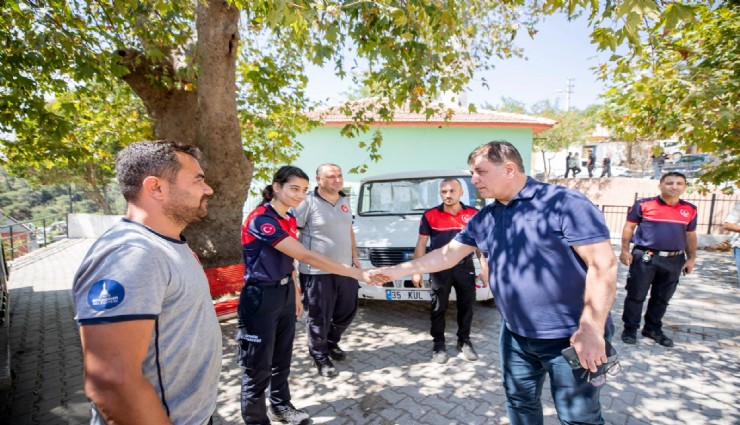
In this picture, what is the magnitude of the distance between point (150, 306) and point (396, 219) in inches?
187

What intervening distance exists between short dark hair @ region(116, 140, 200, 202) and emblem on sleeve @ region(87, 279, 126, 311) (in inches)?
14.9

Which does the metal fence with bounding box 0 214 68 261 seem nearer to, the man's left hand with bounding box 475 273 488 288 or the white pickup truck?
the white pickup truck

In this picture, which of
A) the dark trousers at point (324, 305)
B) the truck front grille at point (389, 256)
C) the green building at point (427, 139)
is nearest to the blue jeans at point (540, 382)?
the dark trousers at point (324, 305)

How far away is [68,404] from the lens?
3521 millimetres

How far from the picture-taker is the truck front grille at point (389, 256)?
193 inches

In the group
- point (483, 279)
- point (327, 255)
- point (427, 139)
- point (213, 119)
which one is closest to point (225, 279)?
point (213, 119)

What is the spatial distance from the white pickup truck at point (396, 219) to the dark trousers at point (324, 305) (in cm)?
92

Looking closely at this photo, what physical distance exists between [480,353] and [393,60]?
12.1 ft

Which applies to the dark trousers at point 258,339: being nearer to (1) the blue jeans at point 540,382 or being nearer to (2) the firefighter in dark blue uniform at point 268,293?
(2) the firefighter in dark blue uniform at point 268,293

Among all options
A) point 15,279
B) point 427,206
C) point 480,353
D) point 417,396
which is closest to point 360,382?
point 417,396

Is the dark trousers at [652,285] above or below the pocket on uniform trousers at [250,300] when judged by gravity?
below

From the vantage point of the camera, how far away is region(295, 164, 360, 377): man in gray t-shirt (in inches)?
148

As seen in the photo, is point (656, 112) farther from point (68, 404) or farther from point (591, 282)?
point (68, 404)

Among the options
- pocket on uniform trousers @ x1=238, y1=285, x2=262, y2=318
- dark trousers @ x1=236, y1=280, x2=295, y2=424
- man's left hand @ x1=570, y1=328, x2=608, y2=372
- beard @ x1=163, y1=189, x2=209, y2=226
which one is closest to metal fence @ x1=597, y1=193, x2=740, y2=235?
man's left hand @ x1=570, y1=328, x2=608, y2=372
